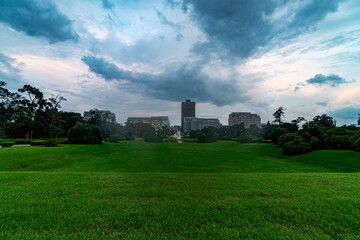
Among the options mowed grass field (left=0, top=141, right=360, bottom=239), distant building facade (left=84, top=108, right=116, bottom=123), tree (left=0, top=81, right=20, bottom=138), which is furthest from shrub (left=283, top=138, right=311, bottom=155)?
tree (left=0, top=81, right=20, bottom=138)

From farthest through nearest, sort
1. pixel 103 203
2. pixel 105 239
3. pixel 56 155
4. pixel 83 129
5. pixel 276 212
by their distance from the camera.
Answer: pixel 83 129, pixel 56 155, pixel 103 203, pixel 276 212, pixel 105 239

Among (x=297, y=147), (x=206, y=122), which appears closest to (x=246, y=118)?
(x=206, y=122)

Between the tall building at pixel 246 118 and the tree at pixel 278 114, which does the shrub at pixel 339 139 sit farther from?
the tall building at pixel 246 118

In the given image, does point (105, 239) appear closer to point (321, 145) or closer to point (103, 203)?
point (103, 203)

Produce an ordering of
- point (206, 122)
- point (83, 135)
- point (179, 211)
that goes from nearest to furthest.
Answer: point (179, 211)
point (83, 135)
point (206, 122)

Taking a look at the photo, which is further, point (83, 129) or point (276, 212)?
point (83, 129)

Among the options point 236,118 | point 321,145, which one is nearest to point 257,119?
point 236,118

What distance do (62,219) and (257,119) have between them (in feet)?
556

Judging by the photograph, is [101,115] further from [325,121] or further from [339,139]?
[325,121]

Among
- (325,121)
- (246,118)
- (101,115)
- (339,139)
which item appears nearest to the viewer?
(339,139)

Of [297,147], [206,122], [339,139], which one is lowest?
[297,147]

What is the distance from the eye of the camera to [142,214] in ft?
9.11

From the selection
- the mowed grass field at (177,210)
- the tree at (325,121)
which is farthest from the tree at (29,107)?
the tree at (325,121)

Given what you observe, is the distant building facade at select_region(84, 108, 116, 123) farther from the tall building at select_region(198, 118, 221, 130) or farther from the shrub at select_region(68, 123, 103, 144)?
the tall building at select_region(198, 118, 221, 130)
